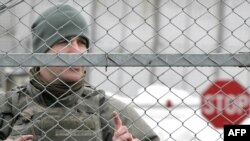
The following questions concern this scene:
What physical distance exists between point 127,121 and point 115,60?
20.3 inches

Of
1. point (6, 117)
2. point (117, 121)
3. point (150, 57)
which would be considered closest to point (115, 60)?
point (150, 57)

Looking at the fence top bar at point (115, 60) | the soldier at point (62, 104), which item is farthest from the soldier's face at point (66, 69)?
the fence top bar at point (115, 60)

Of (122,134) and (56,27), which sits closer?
(122,134)

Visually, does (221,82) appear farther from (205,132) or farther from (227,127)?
(227,127)

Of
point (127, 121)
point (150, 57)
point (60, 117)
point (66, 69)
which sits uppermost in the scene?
point (150, 57)

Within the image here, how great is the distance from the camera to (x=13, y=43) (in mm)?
9625

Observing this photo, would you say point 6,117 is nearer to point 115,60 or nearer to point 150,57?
point 115,60

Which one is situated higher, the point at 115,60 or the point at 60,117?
the point at 115,60

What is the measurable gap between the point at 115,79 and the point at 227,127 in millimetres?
5293

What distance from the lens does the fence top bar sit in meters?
4.01

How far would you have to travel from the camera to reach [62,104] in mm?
4340

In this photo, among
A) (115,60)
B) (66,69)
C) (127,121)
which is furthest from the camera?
(127,121)

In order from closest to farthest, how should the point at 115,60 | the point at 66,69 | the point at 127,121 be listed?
the point at 115,60
the point at 66,69
the point at 127,121

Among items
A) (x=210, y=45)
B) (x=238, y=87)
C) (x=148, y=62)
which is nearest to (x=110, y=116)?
(x=148, y=62)
